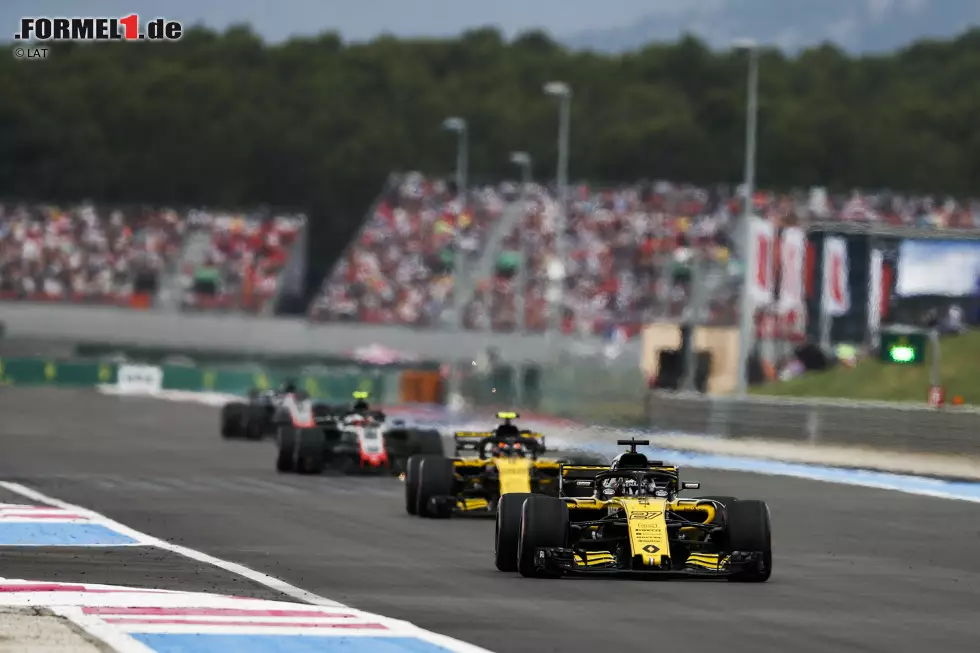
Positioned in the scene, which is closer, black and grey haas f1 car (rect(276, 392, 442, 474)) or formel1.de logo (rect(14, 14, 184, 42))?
black and grey haas f1 car (rect(276, 392, 442, 474))

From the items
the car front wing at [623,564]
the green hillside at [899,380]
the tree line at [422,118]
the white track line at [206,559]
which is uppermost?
the tree line at [422,118]

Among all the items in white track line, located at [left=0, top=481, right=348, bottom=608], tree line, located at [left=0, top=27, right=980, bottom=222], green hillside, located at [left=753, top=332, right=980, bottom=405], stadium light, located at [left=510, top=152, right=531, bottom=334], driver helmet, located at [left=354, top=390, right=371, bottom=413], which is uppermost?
tree line, located at [left=0, top=27, right=980, bottom=222]

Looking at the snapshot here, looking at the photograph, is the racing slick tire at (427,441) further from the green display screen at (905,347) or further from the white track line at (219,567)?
the green display screen at (905,347)

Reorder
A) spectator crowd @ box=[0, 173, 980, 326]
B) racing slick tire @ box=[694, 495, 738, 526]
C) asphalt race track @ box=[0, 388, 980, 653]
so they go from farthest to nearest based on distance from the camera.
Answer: spectator crowd @ box=[0, 173, 980, 326]
racing slick tire @ box=[694, 495, 738, 526]
asphalt race track @ box=[0, 388, 980, 653]

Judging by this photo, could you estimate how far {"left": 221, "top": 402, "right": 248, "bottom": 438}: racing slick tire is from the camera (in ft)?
137

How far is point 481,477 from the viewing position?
2261 cm

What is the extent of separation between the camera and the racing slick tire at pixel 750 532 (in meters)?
16.3

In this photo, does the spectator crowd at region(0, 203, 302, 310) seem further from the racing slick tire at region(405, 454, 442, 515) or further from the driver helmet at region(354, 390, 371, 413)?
the racing slick tire at region(405, 454, 442, 515)

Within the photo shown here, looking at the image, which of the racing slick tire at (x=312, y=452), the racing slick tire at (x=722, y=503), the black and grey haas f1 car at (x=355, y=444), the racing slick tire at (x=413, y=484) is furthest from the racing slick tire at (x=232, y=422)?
the racing slick tire at (x=722, y=503)

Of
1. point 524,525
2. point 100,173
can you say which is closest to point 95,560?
point 524,525

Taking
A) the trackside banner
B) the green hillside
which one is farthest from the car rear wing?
the trackside banner

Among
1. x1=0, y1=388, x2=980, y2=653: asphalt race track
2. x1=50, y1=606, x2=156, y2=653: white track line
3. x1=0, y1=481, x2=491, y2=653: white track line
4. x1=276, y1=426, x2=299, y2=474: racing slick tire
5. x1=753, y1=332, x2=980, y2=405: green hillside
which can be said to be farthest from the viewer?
x1=753, y1=332, x2=980, y2=405: green hillside

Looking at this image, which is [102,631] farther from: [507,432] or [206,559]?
[507,432]

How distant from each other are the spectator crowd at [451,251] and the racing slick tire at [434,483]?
53713mm
